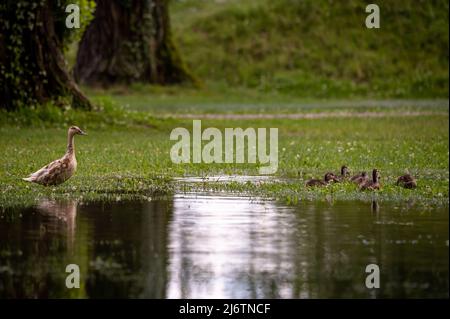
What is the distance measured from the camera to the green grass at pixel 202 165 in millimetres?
18094

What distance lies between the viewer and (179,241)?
1363 cm

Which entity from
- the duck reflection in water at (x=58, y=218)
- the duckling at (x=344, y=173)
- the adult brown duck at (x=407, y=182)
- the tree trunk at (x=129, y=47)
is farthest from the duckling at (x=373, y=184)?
the tree trunk at (x=129, y=47)

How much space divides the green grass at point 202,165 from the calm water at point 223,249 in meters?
1.29

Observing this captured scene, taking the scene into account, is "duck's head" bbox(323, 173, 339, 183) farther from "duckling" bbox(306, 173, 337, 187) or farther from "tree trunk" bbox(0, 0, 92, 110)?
"tree trunk" bbox(0, 0, 92, 110)

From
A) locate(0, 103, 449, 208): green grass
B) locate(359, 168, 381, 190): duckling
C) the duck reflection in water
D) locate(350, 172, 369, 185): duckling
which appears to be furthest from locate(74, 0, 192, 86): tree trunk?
the duck reflection in water

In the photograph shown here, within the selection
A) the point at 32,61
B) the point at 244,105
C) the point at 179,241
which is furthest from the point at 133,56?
the point at 179,241

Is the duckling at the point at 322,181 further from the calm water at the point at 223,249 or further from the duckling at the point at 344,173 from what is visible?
the calm water at the point at 223,249

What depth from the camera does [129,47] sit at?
4641 cm

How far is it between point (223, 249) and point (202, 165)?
384 inches

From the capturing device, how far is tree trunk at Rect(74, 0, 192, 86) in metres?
46.0

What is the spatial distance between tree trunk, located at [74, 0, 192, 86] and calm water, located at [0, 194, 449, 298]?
29.6 metres

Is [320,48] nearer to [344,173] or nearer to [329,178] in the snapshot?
[344,173]
